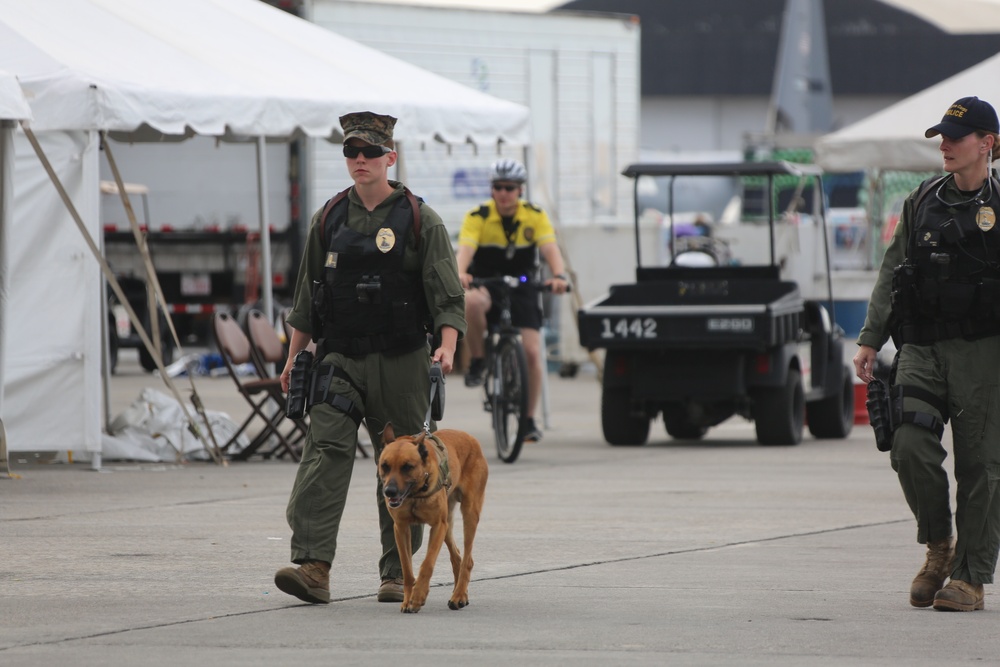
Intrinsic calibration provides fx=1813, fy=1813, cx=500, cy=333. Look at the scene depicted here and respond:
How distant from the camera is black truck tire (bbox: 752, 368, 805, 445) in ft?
46.3

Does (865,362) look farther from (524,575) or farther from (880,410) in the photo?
(524,575)

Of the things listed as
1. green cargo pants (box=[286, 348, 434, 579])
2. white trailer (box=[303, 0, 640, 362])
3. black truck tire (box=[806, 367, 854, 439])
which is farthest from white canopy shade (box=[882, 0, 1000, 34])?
green cargo pants (box=[286, 348, 434, 579])

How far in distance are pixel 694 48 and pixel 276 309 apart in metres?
64.6

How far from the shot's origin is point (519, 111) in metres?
15.1

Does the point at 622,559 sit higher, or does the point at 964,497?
the point at 964,497

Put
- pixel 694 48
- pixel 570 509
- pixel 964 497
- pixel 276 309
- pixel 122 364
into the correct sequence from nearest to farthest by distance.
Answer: pixel 964 497 → pixel 570 509 → pixel 276 309 → pixel 122 364 → pixel 694 48

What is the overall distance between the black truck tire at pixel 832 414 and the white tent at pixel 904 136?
17.5 feet

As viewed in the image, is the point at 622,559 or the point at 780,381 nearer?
the point at 622,559

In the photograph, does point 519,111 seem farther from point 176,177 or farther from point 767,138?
point 767,138

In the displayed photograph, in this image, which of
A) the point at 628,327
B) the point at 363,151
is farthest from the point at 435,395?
the point at 628,327

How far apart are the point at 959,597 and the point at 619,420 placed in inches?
308

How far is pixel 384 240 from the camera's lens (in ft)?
23.0

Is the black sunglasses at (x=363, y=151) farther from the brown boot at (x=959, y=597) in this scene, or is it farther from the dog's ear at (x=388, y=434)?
the brown boot at (x=959, y=597)

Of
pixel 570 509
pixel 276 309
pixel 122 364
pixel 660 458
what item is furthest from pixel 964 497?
pixel 122 364
